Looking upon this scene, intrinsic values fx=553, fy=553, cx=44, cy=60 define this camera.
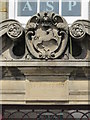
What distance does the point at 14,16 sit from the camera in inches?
A: 347

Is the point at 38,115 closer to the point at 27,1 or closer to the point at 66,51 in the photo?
the point at 66,51

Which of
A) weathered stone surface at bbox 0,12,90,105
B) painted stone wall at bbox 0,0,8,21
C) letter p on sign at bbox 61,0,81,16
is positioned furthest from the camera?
letter p on sign at bbox 61,0,81,16

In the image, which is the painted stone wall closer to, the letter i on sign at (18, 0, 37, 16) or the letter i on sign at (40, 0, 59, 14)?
the letter i on sign at (18, 0, 37, 16)

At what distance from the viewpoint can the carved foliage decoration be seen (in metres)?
8.31

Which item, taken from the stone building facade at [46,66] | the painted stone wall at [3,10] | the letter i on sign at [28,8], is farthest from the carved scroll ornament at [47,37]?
the letter i on sign at [28,8]

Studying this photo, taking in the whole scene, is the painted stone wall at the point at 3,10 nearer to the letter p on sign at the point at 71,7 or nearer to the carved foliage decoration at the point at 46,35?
the carved foliage decoration at the point at 46,35

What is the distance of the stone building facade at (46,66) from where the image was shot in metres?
8.27

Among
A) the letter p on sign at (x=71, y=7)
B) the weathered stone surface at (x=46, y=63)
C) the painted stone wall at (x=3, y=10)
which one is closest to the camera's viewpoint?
the weathered stone surface at (x=46, y=63)

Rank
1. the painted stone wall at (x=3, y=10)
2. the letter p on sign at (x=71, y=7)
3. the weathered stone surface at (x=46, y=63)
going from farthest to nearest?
the letter p on sign at (x=71, y=7), the painted stone wall at (x=3, y=10), the weathered stone surface at (x=46, y=63)

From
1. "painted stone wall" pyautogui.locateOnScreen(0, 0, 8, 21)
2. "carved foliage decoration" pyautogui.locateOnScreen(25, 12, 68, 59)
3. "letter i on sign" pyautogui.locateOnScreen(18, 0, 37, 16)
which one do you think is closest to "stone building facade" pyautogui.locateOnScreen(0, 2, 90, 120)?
"carved foliage decoration" pyautogui.locateOnScreen(25, 12, 68, 59)

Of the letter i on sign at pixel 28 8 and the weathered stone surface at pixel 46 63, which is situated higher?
the letter i on sign at pixel 28 8

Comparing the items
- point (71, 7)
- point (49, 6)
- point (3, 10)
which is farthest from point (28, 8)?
point (71, 7)

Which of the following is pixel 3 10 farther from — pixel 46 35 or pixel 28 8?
pixel 46 35

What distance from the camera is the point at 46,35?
8422 mm
